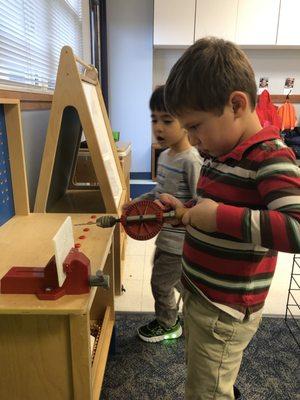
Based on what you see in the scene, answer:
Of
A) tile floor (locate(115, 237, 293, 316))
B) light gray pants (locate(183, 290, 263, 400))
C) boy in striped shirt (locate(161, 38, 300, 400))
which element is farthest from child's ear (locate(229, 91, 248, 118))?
tile floor (locate(115, 237, 293, 316))

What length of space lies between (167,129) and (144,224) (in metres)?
0.60

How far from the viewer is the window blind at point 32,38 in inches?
48.5

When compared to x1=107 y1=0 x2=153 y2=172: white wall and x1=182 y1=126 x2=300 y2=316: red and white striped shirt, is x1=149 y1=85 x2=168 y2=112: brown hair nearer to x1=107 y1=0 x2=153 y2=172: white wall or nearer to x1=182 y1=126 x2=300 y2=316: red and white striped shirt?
x1=182 y1=126 x2=300 y2=316: red and white striped shirt

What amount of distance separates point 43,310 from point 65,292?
0.18ft

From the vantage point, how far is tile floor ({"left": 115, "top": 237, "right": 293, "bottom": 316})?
1.74 metres

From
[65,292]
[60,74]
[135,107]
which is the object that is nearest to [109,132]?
[60,74]

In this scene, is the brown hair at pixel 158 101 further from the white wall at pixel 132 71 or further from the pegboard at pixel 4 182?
the white wall at pixel 132 71

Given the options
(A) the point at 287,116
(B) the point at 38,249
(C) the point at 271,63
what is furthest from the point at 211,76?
(C) the point at 271,63

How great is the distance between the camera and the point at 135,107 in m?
3.66

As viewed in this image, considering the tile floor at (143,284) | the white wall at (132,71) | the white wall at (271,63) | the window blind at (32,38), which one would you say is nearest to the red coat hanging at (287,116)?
the white wall at (271,63)

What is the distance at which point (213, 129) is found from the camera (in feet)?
2.20

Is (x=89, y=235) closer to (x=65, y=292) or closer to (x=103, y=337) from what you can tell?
(x=65, y=292)

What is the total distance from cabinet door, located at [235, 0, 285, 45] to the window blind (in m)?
1.71

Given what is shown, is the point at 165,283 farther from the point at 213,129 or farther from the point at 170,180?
the point at 213,129
